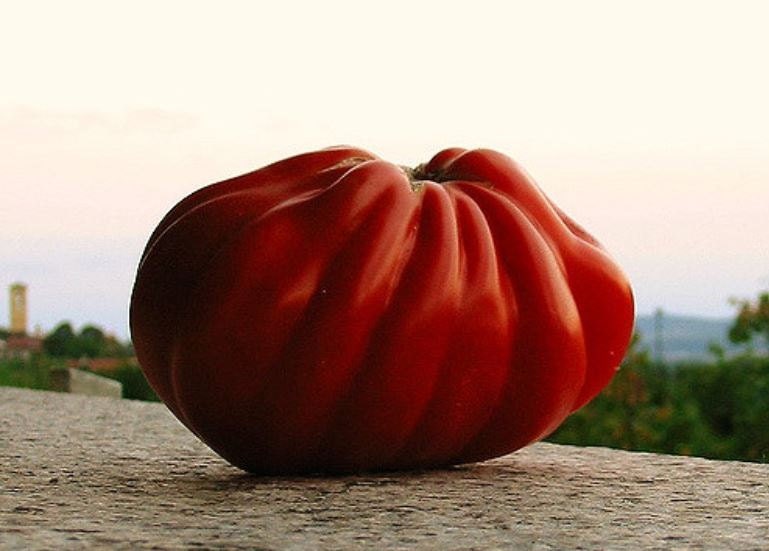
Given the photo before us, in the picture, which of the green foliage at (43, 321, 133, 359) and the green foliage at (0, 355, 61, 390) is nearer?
the green foliage at (0, 355, 61, 390)

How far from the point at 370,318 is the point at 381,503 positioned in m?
0.29

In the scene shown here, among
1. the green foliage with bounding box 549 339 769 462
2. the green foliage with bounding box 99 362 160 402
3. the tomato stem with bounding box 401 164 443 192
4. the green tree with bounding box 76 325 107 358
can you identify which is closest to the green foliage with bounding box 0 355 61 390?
the green foliage with bounding box 99 362 160 402

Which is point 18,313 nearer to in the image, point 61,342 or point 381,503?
point 61,342

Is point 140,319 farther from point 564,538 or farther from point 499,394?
point 564,538

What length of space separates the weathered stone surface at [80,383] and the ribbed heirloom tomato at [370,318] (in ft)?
9.23

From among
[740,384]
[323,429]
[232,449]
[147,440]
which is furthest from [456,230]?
[740,384]

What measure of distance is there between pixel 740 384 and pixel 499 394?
21.0ft

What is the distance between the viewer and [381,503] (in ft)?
6.16

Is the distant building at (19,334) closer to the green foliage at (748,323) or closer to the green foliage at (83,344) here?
the green foliage at (83,344)

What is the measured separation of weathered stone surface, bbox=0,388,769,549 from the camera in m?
1.60

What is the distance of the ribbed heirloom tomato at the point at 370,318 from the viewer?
199 centimetres

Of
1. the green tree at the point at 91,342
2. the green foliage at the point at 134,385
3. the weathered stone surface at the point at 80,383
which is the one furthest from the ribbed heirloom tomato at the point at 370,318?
the green tree at the point at 91,342

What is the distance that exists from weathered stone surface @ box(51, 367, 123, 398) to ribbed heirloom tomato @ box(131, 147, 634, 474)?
2.81 meters

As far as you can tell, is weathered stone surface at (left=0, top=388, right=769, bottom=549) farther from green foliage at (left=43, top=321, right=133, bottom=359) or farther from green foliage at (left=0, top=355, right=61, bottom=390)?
green foliage at (left=43, top=321, right=133, bottom=359)
